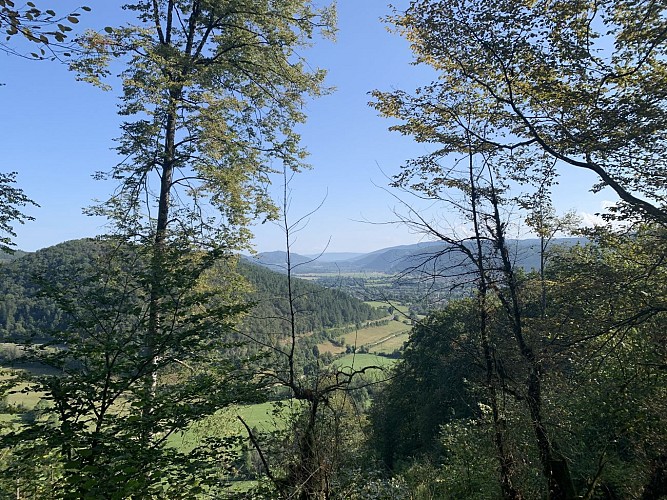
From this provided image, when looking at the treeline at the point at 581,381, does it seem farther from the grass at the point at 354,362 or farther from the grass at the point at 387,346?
the grass at the point at 387,346

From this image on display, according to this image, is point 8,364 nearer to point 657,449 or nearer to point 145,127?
point 145,127

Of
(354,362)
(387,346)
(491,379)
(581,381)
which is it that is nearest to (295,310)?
(354,362)

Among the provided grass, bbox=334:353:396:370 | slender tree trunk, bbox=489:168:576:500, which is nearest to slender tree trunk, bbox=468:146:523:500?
slender tree trunk, bbox=489:168:576:500

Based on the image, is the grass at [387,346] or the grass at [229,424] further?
the grass at [387,346]

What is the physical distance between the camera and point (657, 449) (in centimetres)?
560

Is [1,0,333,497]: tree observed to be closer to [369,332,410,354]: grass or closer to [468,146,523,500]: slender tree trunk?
[468,146,523,500]: slender tree trunk

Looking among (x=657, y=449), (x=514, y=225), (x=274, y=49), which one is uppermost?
(x=274, y=49)

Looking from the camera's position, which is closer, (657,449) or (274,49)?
(657,449)

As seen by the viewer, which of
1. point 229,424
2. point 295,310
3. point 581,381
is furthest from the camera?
point 581,381

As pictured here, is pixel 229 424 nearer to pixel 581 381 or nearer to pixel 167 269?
pixel 167 269

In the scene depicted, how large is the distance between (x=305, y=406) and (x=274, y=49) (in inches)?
304

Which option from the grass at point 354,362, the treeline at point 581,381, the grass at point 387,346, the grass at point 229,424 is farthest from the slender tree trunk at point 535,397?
the grass at point 387,346

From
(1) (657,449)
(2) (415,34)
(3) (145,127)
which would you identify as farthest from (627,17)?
(3) (145,127)

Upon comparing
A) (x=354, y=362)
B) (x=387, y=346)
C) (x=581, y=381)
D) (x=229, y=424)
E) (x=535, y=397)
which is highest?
(x=354, y=362)
